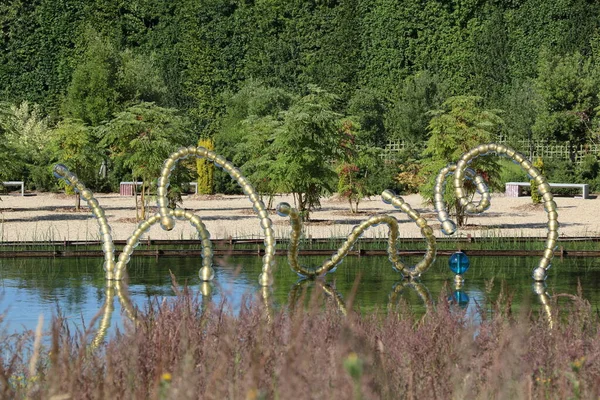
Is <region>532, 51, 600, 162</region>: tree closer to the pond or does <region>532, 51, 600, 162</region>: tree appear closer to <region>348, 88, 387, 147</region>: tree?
<region>348, 88, 387, 147</region>: tree

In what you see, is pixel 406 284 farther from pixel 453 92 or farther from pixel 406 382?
pixel 453 92

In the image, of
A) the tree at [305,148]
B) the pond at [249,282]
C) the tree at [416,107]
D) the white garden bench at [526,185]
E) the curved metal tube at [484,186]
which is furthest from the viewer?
the tree at [416,107]

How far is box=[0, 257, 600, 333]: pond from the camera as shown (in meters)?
9.84

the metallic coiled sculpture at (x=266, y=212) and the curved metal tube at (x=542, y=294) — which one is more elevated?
the metallic coiled sculpture at (x=266, y=212)

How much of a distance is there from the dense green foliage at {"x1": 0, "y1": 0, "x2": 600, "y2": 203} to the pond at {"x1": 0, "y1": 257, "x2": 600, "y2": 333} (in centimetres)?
1890

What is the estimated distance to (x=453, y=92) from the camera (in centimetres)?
3869

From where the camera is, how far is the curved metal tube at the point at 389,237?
1070cm

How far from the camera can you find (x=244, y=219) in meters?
21.8

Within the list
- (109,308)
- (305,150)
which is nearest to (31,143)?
(305,150)

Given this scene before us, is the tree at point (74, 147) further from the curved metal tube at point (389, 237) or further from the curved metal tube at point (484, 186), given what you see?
the curved metal tube at point (484, 186)

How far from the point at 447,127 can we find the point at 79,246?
7.28 m

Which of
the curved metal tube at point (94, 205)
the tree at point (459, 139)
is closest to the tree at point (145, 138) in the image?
the tree at point (459, 139)

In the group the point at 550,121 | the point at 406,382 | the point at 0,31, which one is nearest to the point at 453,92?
the point at 550,121

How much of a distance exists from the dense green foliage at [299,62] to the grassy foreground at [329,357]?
26169 mm
